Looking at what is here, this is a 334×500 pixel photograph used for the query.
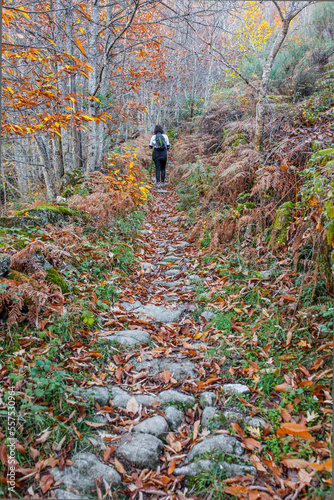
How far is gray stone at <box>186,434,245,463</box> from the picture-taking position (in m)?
2.46

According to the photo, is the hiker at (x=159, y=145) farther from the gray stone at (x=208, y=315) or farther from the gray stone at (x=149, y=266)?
the gray stone at (x=208, y=315)

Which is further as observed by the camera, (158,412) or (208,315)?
(208,315)

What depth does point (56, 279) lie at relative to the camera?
4.07 meters

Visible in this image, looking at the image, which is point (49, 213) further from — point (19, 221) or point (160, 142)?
point (160, 142)

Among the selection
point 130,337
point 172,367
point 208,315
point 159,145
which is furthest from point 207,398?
point 159,145

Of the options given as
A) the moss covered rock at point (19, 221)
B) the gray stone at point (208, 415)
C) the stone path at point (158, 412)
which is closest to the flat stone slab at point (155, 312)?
the stone path at point (158, 412)

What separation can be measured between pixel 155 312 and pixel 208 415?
1.83 metres

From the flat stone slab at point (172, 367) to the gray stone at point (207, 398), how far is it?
1.00 feet

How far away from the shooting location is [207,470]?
2328 mm

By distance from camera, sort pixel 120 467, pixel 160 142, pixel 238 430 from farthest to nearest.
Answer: pixel 160 142 → pixel 238 430 → pixel 120 467

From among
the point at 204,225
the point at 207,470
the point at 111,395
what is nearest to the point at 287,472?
the point at 207,470

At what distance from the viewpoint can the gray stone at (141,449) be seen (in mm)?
2436

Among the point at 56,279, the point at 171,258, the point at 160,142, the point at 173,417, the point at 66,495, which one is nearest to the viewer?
the point at 66,495

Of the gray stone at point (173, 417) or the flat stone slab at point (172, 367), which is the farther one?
the flat stone slab at point (172, 367)
